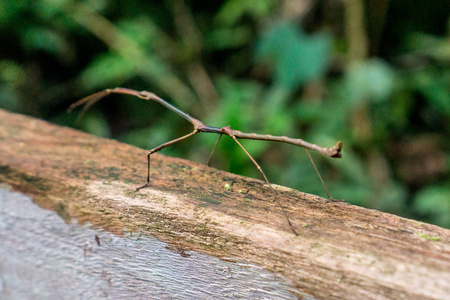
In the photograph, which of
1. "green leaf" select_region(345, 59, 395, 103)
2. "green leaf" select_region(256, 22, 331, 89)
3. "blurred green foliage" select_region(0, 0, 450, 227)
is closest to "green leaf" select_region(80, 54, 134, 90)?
"blurred green foliage" select_region(0, 0, 450, 227)

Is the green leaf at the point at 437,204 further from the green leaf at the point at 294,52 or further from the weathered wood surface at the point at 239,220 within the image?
the weathered wood surface at the point at 239,220

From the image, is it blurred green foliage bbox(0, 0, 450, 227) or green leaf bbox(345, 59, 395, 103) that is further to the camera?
blurred green foliage bbox(0, 0, 450, 227)

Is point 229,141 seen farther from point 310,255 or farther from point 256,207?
point 310,255

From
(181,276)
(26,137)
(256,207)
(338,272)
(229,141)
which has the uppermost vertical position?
(229,141)

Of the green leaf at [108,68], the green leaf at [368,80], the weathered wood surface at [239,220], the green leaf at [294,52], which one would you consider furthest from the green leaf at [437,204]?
the green leaf at [108,68]

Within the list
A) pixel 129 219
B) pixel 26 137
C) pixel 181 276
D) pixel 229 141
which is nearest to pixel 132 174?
pixel 129 219

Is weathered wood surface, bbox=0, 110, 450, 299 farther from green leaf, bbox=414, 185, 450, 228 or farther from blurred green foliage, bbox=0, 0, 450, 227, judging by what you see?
green leaf, bbox=414, 185, 450, 228
